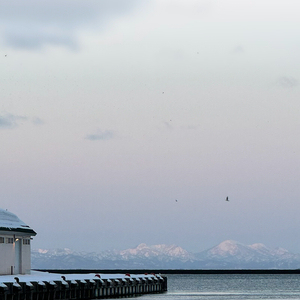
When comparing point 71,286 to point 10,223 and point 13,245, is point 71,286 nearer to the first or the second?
point 13,245

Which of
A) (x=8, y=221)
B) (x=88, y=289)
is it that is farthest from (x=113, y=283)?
(x=8, y=221)

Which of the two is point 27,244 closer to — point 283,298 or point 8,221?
point 8,221

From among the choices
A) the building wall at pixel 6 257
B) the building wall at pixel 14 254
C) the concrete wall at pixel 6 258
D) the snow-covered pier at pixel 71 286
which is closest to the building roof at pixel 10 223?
the building wall at pixel 14 254

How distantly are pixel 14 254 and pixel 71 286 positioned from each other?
10.6m

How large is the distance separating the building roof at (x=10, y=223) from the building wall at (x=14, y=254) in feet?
1.71

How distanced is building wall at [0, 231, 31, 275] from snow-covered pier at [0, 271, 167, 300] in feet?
7.92

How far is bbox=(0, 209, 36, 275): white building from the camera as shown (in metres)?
61.1

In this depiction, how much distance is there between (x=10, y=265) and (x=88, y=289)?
8385 millimetres

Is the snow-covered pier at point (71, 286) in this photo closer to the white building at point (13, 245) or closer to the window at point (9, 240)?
the white building at point (13, 245)

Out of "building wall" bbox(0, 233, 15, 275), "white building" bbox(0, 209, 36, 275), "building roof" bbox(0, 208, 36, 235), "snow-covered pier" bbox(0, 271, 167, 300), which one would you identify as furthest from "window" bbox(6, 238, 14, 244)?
"snow-covered pier" bbox(0, 271, 167, 300)

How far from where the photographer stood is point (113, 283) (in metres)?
64.3

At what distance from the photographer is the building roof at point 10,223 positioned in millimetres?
62094

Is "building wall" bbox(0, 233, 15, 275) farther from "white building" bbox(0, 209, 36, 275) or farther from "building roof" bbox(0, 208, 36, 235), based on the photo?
"building roof" bbox(0, 208, 36, 235)

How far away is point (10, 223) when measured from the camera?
209 ft
